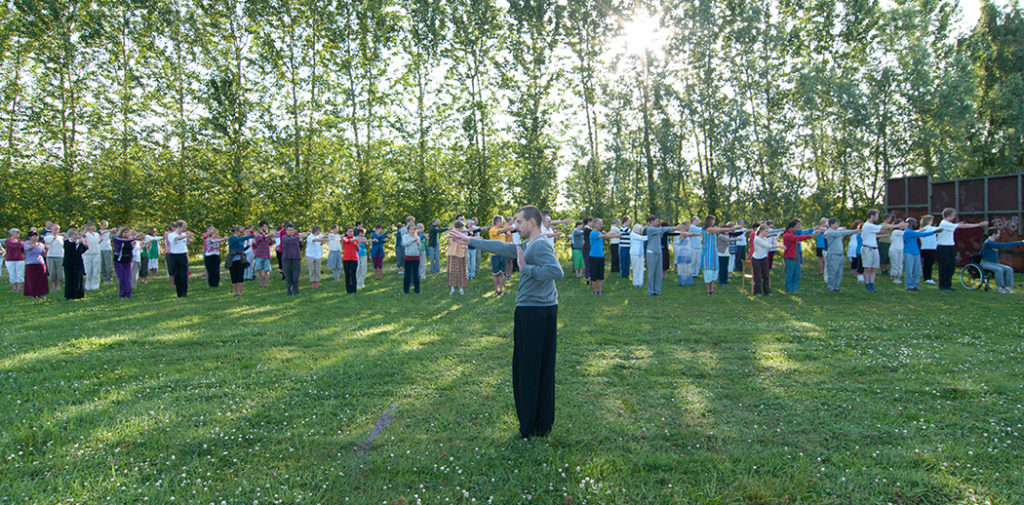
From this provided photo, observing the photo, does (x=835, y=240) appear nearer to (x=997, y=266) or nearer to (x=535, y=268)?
(x=997, y=266)

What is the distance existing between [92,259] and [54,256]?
86 cm

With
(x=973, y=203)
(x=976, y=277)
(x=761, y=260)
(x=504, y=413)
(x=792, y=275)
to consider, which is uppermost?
(x=973, y=203)

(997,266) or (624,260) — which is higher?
(624,260)

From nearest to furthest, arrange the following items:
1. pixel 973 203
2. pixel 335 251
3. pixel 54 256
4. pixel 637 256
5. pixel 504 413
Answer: pixel 504 413 < pixel 54 256 < pixel 637 256 < pixel 335 251 < pixel 973 203

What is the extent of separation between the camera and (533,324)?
4656 mm

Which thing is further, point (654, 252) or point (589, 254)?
point (589, 254)

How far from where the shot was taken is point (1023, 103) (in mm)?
25906

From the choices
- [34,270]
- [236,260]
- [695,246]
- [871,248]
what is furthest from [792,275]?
[34,270]

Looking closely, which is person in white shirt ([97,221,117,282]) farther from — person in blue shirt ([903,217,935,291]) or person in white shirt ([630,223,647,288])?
person in blue shirt ([903,217,935,291])

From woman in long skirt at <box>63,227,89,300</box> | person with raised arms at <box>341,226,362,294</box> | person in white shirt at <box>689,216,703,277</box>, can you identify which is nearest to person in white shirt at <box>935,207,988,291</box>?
person in white shirt at <box>689,216,703,277</box>

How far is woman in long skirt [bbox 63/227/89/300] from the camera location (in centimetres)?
1372

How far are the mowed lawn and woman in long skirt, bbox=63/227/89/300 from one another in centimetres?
419

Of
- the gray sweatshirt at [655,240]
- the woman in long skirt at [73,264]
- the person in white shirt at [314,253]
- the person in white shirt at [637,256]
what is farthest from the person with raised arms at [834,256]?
the woman in long skirt at [73,264]

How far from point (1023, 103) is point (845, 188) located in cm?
859
